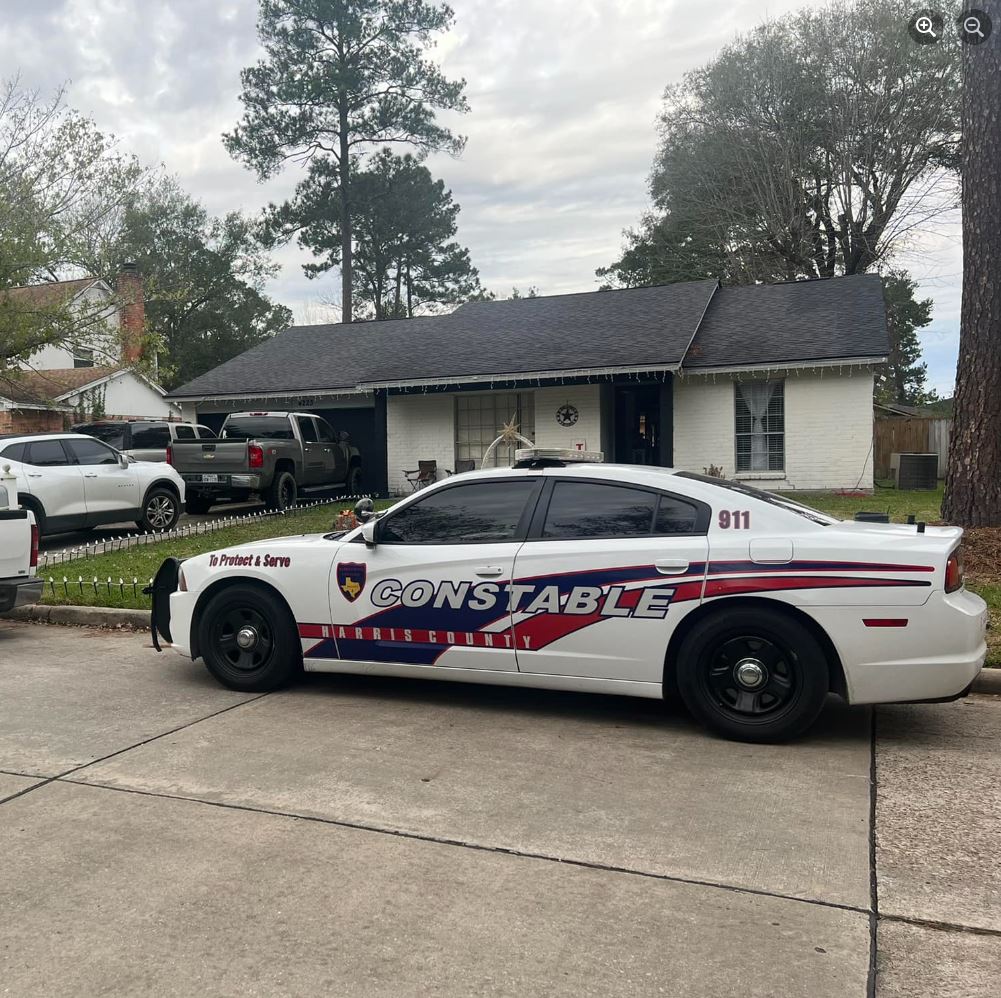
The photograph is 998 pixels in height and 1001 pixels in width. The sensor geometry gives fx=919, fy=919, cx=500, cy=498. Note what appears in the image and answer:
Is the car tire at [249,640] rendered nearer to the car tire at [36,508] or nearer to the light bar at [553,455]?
the light bar at [553,455]

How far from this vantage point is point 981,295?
30.3 feet

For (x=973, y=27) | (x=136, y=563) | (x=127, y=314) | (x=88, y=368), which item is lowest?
(x=136, y=563)

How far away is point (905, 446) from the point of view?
74.1ft

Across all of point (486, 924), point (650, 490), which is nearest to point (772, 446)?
point (650, 490)

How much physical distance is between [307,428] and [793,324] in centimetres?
986

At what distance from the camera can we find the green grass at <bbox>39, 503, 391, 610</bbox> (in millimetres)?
8812

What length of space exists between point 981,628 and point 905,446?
19.5m

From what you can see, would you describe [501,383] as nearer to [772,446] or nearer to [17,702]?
[772,446]

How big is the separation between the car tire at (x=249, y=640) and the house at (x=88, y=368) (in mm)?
15036

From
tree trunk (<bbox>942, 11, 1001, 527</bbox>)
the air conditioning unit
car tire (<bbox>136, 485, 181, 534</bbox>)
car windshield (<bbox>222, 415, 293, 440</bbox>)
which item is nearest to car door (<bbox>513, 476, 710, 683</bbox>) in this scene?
tree trunk (<bbox>942, 11, 1001, 527</bbox>)

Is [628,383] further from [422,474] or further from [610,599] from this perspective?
[610,599]

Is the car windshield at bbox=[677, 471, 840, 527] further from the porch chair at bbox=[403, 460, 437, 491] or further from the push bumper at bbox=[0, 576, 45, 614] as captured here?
the porch chair at bbox=[403, 460, 437, 491]

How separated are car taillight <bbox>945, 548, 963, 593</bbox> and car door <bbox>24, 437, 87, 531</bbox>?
1107cm

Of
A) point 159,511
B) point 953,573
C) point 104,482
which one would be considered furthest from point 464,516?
point 159,511
